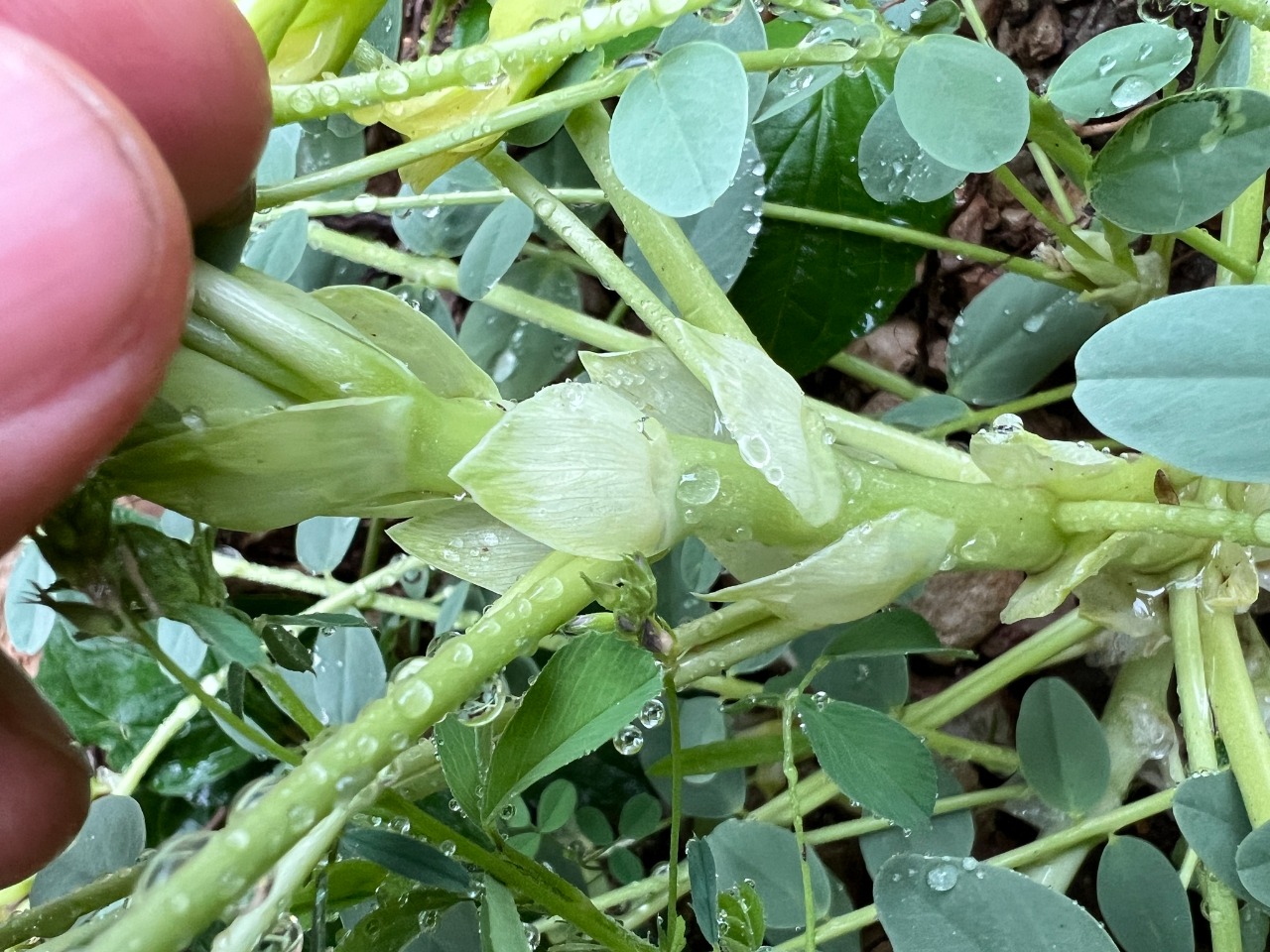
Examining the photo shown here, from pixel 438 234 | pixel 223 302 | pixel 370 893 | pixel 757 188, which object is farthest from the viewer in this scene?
pixel 438 234

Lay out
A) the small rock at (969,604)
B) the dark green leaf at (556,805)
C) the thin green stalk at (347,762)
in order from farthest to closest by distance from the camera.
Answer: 1. the small rock at (969,604)
2. the dark green leaf at (556,805)
3. the thin green stalk at (347,762)

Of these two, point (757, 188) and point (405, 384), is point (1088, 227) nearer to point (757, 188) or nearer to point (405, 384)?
point (757, 188)

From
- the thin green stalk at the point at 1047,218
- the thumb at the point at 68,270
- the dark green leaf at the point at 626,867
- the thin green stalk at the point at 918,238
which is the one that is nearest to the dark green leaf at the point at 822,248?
the thin green stalk at the point at 918,238

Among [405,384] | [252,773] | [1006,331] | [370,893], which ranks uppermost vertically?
[405,384]

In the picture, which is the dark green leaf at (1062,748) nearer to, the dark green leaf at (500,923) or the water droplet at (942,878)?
the water droplet at (942,878)

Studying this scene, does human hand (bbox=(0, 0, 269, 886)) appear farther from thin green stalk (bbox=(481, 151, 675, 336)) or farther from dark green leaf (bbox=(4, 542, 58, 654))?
dark green leaf (bbox=(4, 542, 58, 654))

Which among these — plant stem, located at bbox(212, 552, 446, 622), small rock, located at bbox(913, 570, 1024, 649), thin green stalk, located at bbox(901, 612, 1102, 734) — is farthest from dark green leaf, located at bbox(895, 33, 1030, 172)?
plant stem, located at bbox(212, 552, 446, 622)

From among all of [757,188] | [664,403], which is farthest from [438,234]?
[664,403]
